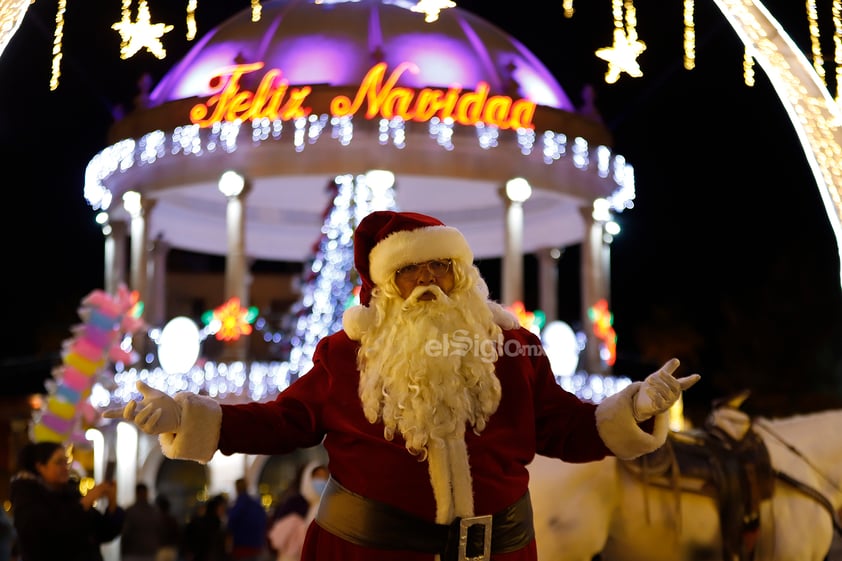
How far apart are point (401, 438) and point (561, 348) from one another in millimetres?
20053

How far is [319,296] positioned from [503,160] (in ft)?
15.8

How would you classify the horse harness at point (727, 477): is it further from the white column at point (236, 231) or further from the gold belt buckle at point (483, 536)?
the white column at point (236, 231)

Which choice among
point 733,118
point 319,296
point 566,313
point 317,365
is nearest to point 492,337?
point 317,365

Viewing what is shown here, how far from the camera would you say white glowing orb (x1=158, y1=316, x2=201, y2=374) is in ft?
74.6

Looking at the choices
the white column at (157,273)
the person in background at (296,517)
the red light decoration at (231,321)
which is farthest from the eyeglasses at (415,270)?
the white column at (157,273)

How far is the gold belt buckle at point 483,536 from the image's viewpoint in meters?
5.00

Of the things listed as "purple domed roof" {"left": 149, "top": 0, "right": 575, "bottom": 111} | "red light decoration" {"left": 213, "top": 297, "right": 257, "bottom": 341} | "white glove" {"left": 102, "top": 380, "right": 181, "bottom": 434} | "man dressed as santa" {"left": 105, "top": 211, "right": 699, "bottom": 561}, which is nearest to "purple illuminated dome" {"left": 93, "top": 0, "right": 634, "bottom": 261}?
"purple domed roof" {"left": 149, "top": 0, "right": 575, "bottom": 111}

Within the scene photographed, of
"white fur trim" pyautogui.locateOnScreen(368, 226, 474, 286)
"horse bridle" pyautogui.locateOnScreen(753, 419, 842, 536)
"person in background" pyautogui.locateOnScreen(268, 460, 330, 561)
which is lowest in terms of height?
"person in background" pyautogui.locateOnScreen(268, 460, 330, 561)

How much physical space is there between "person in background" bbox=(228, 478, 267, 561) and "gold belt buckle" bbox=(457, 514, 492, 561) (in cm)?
955

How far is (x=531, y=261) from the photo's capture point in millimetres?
47094

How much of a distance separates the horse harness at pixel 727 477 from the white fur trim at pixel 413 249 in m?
3.37

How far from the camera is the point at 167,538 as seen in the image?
13.8 metres

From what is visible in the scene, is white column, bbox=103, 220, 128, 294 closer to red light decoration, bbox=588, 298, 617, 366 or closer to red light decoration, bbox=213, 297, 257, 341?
red light decoration, bbox=213, 297, 257, 341

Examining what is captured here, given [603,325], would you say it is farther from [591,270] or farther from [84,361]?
[84,361]
